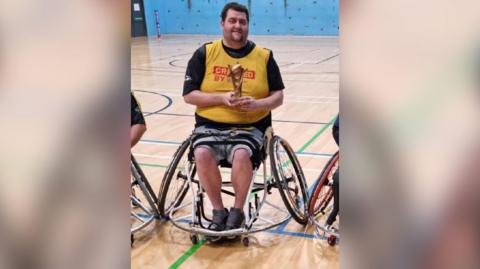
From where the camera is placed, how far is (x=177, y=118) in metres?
5.86

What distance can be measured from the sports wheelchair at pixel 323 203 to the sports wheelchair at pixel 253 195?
8cm

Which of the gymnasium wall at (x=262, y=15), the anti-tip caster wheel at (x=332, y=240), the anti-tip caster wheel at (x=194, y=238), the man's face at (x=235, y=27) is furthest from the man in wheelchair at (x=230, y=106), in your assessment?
the gymnasium wall at (x=262, y=15)

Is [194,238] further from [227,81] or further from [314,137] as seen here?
[314,137]

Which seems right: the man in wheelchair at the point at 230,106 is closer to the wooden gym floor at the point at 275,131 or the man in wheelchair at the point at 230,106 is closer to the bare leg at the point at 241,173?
the bare leg at the point at 241,173

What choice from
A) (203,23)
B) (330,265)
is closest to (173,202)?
(330,265)

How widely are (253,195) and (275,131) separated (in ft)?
6.44

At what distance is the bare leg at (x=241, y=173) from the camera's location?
273cm

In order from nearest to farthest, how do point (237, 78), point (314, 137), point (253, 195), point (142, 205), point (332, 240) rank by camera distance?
point (237, 78) < point (332, 240) < point (142, 205) < point (253, 195) < point (314, 137)

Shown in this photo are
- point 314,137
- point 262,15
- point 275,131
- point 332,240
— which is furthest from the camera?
point 262,15

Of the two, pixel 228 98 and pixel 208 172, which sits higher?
pixel 228 98

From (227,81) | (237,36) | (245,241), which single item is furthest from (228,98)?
(245,241)

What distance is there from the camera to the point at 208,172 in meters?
2.76
